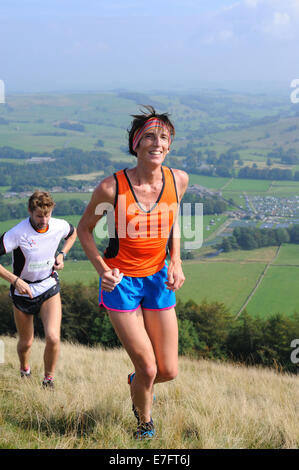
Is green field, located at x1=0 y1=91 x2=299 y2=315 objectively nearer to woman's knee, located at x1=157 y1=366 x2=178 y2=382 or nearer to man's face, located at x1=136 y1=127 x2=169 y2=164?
man's face, located at x1=136 y1=127 x2=169 y2=164

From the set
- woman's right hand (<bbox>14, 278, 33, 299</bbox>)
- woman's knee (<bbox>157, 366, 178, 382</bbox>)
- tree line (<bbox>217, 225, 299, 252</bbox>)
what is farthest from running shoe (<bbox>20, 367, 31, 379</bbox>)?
tree line (<bbox>217, 225, 299, 252</bbox>)

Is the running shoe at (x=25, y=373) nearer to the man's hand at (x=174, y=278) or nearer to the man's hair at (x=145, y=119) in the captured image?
the man's hand at (x=174, y=278)

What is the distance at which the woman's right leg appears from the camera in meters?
3.10

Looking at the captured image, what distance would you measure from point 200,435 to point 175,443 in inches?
9.5

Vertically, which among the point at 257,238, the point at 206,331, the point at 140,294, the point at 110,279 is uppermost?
the point at 110,279

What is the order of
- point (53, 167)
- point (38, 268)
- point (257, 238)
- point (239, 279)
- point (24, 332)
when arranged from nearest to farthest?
point (38, 268) → point (24, 332) → point (239, 279) → point (257, 238) → point (53, 167)

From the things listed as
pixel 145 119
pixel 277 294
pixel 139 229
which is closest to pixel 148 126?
pixel 145 119

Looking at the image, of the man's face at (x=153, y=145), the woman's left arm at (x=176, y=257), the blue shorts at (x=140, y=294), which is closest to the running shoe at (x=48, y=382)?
the blue shorts at (x=140, y=294)

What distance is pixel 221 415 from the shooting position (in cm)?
351

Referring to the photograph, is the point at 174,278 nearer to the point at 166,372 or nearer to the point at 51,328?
the point at 166,372

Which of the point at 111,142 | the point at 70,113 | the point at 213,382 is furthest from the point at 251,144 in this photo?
the point at 213,382

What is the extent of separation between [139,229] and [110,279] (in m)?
0.39

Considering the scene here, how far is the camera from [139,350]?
3098mm

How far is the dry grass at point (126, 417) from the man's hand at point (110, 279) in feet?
3.32
